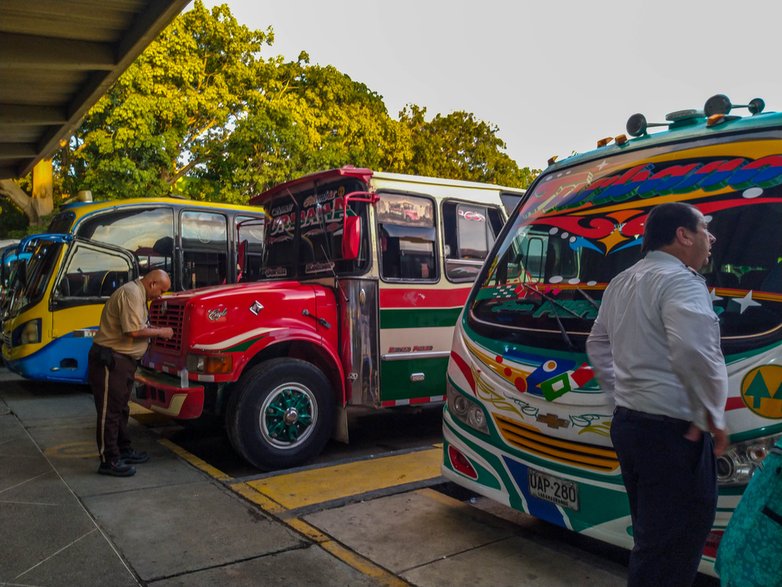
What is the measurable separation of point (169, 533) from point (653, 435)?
10.5ft

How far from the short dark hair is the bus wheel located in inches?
154

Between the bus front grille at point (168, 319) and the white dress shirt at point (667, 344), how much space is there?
4214 mm

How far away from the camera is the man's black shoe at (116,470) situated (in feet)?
18.8

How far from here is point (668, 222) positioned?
2.72 meters

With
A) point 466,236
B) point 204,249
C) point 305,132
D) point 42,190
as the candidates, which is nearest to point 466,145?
point 305,132

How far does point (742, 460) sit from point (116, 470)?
15.5 feet

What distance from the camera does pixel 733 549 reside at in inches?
77.3

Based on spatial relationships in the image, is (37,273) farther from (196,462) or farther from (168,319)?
(196,462)

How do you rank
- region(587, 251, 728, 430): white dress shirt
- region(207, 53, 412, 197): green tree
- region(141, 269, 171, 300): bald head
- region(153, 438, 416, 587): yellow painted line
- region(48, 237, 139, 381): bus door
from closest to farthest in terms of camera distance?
region(587, 251, 728, 430): white dress shirt, region(153, 438, 416, 587): yellow painted line, region(141, 269, 171, 300): bald head, region(48, 237, 139, 381): bus door, region(207, 53, 412, 197): green tree

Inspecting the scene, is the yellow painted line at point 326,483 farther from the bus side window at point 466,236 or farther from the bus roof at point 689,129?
the bus roof at point 689,129

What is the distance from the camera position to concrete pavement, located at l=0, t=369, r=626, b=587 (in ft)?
12.6

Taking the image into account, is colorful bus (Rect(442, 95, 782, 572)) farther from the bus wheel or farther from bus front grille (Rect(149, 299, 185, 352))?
bus front grille (Rect(149, 299, 185, 352))

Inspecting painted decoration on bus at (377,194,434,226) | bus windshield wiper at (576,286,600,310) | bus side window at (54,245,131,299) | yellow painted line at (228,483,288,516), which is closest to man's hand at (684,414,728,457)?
bus windshield wiper at (576,286,600,310)

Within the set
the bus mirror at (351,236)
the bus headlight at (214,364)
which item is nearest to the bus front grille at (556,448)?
the bus mirror at (351,236)
